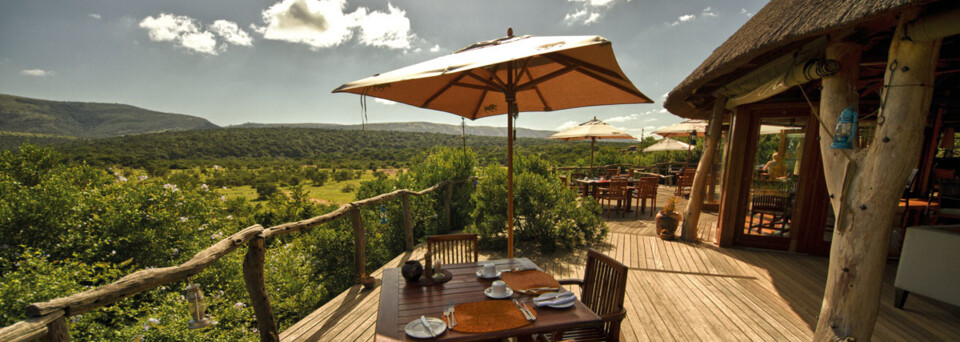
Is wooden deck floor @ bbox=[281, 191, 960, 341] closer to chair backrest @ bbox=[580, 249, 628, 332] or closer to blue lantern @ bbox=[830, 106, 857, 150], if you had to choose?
chair backrest @ bbox=[580, 249, 628, 332]

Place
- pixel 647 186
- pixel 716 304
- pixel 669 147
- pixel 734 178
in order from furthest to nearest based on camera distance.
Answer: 1. pixel 669 147
2. pixel 647 186
3. pixel 734 178
4. pixel 716 304

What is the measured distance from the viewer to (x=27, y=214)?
16.7ft

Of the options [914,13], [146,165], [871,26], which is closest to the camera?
[914,13]

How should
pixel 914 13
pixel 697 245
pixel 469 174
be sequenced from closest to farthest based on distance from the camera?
1. pixel 914 13
2. pixel 697 245
3. pixel 469 174

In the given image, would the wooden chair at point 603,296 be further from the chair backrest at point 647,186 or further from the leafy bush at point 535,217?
the chair backrest at point 647,186

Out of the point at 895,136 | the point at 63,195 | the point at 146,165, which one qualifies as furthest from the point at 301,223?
the point at 146,165

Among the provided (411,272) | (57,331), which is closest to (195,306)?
(57,331)

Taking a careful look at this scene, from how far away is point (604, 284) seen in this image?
7.09ft

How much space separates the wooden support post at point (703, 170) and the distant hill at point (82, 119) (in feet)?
301

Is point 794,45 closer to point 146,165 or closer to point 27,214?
point 27,214

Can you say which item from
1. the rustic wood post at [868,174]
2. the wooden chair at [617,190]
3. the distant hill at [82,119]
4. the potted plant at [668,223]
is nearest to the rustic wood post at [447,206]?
the wooden chair at [617,190]

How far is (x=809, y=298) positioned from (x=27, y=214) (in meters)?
10.6

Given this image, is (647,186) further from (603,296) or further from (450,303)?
(450,303)

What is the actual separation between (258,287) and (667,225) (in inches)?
214
